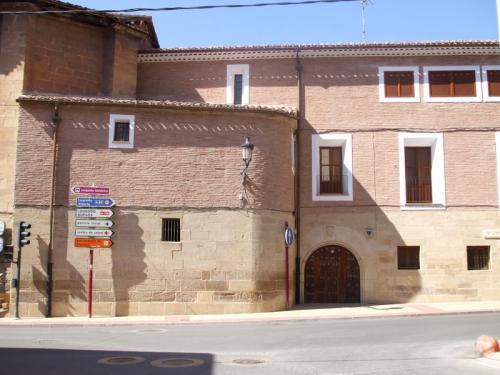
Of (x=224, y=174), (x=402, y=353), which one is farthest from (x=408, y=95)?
(x=402, y=353)

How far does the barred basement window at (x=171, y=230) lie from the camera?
52.4ft

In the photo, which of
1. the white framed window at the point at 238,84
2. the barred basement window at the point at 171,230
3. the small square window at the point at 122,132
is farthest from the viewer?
the white framed window at the point at 238,84

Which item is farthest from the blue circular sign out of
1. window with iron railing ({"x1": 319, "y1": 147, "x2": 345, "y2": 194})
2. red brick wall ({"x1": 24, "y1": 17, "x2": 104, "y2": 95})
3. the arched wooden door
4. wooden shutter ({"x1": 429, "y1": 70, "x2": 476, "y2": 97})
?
red brick wall ({"x1": 24, "y1": 17, "x2": 104, "y2": 95})

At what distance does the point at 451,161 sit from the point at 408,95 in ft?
8.85

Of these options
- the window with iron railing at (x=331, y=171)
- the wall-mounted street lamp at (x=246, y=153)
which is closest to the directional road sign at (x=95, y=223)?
the wall-mounted street lamp at (x=246, y=153)

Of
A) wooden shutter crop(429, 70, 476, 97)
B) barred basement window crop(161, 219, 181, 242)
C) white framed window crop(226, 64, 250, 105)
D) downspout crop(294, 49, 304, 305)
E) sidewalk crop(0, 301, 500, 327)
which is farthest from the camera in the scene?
white framed window crop(226, 64, 250, 105)

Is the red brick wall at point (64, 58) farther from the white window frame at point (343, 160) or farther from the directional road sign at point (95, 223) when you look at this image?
the white window frame at point (343, 160)

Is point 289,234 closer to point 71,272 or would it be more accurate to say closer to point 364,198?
point 364,198

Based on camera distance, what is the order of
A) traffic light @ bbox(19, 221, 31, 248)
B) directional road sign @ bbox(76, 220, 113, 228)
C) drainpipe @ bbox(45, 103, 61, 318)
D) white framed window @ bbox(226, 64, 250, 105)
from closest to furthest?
traffic light @ bbox(19, 221, 31, 248) → drainpipe @ bbox(45, 103, 61, 318) → directional road sign @ bbox(76, 220, 113, 228) → white framed window @ bbox(226, 64, 250, 105)

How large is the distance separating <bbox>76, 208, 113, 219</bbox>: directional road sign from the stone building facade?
0.24 meters

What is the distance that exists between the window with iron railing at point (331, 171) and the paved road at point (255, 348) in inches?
232

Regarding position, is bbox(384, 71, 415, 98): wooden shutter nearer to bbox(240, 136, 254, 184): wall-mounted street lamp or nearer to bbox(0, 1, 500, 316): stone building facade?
bbox(0, 1, 500, 316): stone building facade

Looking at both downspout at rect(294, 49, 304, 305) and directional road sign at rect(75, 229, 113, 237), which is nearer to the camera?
directional road sign at rect(75, 229, 113, 237)

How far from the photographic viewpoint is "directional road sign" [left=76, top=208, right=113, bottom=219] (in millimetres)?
15688
